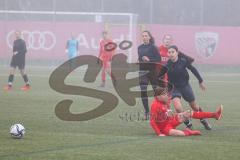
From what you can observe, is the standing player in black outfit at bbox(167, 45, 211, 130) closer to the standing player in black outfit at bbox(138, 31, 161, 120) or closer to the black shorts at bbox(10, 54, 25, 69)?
the standing player in black outfit at bbox(138, 31, 161, 120)

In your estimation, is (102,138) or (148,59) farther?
(148,59)

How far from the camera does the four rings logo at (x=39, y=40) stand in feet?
153

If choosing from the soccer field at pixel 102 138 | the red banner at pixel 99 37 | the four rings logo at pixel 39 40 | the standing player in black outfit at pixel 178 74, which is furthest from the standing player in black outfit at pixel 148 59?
the four rings logo at pixel 39 40

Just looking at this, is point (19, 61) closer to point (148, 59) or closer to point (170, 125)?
point (148, 59)

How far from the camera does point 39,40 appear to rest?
46656 millimetres

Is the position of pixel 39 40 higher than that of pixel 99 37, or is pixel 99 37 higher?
pixel 99 37

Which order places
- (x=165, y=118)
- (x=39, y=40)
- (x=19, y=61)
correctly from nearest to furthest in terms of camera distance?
1. (x=165, y=118)
2. (x=19, y=61)
3. (x=39, y=40)

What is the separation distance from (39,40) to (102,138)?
34.1 metres

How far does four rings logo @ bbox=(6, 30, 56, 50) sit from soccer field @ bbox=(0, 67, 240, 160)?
2605 centimetres

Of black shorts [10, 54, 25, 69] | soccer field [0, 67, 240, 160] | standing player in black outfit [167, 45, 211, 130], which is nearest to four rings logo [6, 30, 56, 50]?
black shorts [10, 54, 25, 69]

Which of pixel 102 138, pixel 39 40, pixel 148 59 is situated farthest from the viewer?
pixel 39 40

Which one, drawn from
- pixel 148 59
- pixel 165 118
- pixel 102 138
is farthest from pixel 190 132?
pixel 148 59

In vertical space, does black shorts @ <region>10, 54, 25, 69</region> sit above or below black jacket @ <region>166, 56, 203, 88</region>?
below

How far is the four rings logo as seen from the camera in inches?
Answer: 1832
